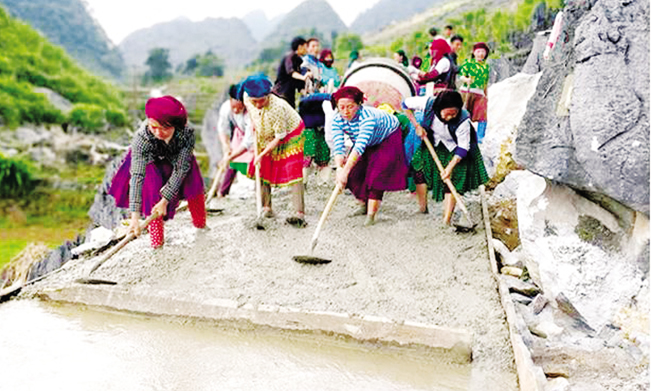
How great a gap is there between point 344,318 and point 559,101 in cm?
184

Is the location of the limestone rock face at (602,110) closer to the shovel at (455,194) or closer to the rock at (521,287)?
the rock at (521,287)

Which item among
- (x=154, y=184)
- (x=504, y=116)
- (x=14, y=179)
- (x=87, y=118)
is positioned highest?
(x=154, y=184)

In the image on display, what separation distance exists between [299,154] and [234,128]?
50.0 inches

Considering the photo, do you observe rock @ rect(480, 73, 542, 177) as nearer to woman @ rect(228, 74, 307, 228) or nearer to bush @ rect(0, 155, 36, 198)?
woman @ rect(228, 74, 307, 228)

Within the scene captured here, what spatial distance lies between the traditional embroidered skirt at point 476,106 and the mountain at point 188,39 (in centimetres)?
8348

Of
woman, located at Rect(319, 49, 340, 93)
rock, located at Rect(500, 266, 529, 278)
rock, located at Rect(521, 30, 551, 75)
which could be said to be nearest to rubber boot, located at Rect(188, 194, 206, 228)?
rock, located at Rect(500, 266, 529, 278)

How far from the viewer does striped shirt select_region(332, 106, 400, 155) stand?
189 inches

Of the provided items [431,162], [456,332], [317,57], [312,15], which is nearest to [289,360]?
[456,332]

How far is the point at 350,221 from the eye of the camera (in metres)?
5.40

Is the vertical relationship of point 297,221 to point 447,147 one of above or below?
below

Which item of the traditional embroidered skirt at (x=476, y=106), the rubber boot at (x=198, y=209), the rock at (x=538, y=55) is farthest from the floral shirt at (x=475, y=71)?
the rubber boot at (x=198, y=209)

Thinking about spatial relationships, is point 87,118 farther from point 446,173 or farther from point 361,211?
point 446,173

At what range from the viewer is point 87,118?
24.6 m

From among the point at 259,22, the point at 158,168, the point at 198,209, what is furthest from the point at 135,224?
the point at 259,22
